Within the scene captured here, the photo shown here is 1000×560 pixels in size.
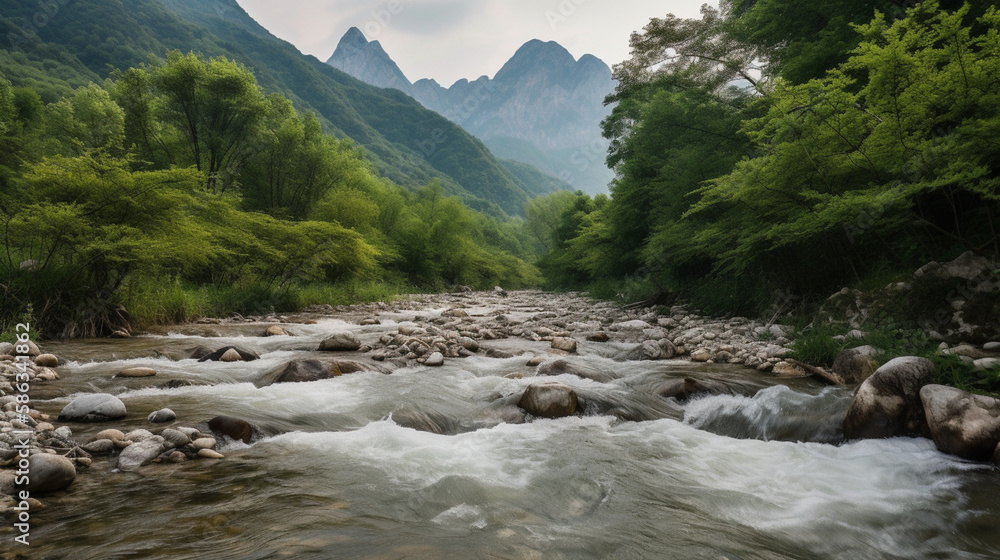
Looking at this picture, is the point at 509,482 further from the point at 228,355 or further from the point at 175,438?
the point at 228,355

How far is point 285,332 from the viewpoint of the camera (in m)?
10.8

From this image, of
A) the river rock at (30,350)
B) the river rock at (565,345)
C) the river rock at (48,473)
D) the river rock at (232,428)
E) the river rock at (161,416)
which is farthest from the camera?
Answer: the river rock at (565,345)

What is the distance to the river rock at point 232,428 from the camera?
3.97m

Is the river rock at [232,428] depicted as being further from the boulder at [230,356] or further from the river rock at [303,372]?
the boulder at [230,356]

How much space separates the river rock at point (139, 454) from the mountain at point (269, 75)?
223 ft

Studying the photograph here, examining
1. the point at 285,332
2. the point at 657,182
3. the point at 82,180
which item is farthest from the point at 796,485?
the point at 657,182

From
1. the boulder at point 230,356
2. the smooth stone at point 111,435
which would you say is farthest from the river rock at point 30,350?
the smooth stone at point 111,435

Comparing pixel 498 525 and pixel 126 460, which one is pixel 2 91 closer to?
pixel 126 460

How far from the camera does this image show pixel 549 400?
5.20 m

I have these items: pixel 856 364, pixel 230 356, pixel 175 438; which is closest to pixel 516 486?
pixel 175 438

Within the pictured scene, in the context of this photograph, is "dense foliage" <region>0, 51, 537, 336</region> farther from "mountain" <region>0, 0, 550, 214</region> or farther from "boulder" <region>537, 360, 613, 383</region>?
"mountain" <region>0, 0, 550, 214</region>

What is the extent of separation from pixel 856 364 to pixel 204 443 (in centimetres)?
776

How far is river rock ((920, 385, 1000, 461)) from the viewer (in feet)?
11.8

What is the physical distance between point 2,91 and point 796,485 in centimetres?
4804
